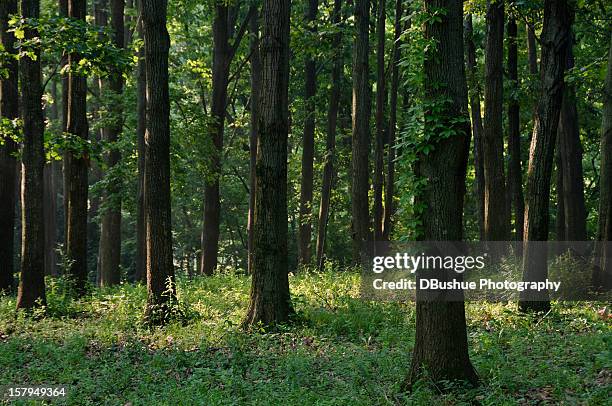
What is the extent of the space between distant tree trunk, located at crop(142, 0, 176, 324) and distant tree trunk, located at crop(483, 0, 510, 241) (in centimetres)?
711

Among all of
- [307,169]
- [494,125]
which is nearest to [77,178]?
[307,169]

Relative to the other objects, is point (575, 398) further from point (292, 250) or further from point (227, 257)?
point (227, 257)

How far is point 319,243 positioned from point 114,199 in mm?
7561

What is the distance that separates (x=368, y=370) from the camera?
8469 millimetres

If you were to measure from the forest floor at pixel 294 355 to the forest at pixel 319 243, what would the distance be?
0.14 feet

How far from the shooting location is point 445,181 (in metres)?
7.30

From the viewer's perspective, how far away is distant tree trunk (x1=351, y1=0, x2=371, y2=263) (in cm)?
1573

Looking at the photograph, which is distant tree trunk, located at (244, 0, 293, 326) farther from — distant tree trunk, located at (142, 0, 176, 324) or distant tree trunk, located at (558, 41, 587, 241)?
distant tree trunk, located at (558, 41, 587, 241)

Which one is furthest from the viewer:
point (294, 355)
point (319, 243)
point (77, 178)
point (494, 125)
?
point (319, 243)

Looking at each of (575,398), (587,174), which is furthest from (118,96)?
(587,174)

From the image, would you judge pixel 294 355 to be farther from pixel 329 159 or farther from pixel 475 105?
pixel 329 159

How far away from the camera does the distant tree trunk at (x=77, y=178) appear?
49.4ft

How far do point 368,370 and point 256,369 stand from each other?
5.50 ft

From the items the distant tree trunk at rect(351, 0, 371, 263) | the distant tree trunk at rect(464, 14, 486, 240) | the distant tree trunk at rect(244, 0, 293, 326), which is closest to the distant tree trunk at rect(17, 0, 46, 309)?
the distant tree trunk at rect(244, 0, 293, 326)
